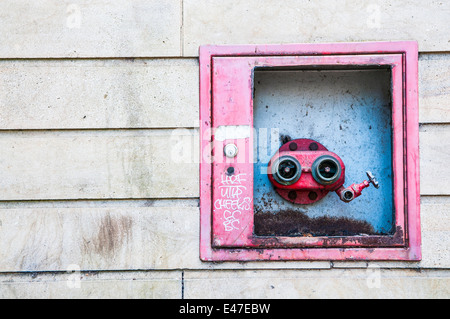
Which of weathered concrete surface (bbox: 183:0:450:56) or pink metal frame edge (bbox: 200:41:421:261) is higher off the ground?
weathered concrete surface (bbox: 183:0:450:56)

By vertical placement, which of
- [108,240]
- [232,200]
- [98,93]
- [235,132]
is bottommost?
[108,240]

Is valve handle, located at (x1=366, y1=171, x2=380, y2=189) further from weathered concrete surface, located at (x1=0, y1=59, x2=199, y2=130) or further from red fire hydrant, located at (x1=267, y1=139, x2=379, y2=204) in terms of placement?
weathered concrete surface, located at (x1=0, y1=59, x2=199, y2=130)

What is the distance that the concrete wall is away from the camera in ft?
7.40

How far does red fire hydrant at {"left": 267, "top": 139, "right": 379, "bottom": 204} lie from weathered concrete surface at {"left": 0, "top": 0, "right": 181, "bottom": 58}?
3.80ft

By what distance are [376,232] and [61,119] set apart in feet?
7.03

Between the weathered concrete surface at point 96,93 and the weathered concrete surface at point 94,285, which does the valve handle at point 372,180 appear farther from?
the weathered concrete surface at point 94,285

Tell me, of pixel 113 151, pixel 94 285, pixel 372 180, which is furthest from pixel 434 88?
pixel 94 285

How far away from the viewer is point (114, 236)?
89.4 inches

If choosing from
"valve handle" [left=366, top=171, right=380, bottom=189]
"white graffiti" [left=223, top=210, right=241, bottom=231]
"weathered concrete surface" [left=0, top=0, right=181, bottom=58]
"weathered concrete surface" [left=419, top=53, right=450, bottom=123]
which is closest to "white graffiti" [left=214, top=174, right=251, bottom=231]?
"white graffiti" [left=223, top=210, right=241, bottom=231]

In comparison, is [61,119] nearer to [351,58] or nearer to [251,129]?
[251,129]

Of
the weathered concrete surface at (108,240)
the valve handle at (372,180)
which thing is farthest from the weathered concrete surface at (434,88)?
the weathered concrete surface at (108,240)

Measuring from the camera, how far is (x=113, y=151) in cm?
227

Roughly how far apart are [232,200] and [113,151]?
0.80 meters

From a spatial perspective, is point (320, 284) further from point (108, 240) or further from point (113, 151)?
point (113, 151)
